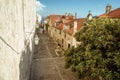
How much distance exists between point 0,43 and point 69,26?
29211mm

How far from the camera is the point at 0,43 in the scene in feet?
16.0

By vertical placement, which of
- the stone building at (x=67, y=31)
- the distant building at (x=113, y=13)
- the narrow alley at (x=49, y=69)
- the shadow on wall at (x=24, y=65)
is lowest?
the narrow alley at (x=49, y=69)

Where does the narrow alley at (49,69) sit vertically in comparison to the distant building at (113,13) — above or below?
below

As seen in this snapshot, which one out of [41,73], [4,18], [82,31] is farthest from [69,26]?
[4,18]

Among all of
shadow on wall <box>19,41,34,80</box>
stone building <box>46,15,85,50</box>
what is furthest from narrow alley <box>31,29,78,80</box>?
shadow on wall <box>19,41,34,80</box>

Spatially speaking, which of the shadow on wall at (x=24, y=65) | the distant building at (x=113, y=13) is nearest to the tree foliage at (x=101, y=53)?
the shadow on wall at (x=24, y=65)

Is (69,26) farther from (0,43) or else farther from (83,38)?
(0,43)

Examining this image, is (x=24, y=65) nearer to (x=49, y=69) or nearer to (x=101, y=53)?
(x=101, y=53)

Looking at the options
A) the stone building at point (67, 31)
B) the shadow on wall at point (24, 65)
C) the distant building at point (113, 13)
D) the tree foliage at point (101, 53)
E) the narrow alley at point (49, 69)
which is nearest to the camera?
the shadow on wall at point (24, 65)

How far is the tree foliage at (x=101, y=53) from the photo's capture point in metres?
10.8

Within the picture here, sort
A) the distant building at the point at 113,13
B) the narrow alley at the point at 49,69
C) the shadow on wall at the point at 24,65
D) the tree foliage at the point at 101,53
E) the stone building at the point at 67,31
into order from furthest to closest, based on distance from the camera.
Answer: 1. the stone building at the point at 67,31
2. the distant building at the point at 113,13
3. the narrow alley at the point at 49,69
4. the tree foliage at the point at 101,53
5. the shadow on wall at the point at 24,65

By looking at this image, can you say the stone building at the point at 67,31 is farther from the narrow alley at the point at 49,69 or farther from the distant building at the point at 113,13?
the distant building at the point at 113,13

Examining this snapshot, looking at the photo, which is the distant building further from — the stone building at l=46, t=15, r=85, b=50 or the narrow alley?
the narrow alley

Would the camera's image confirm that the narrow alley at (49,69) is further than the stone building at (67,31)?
No
